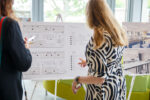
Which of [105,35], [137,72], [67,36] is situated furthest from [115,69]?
[137,72]

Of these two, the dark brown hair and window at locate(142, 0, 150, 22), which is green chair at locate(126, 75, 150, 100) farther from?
window at locate(142, 0, 150, 22)

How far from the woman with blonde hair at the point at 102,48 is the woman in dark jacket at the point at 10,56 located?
0.42 metres

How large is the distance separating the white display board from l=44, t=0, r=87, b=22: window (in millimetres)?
2820

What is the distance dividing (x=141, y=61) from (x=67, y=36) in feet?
3.07

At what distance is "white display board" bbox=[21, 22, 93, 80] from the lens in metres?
2.24

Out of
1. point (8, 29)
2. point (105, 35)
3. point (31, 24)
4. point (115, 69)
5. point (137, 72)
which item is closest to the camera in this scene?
point (8, 29)

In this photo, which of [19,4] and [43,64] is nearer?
[43,64]

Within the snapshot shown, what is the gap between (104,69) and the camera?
4.50 feet

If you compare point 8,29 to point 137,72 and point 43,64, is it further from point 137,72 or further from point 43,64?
point 137,72

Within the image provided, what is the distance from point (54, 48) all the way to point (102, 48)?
100cm

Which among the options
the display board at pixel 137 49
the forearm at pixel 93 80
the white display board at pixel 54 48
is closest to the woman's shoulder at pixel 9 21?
the forearm at pixel 93 80

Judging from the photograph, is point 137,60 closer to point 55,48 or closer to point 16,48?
point 55,48

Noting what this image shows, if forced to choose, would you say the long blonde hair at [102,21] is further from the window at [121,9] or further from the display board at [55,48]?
the window at [121,9]

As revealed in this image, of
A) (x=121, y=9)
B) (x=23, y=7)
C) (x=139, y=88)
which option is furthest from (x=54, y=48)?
(x=121, y=9)
